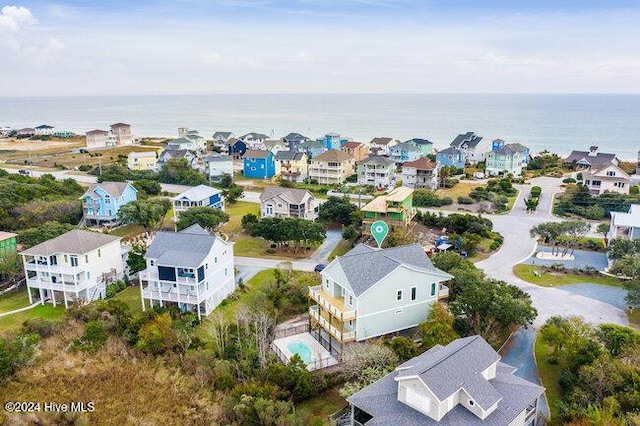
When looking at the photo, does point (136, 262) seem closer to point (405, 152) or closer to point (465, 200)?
point (465, 200)

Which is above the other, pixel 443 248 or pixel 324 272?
pixel 324 272

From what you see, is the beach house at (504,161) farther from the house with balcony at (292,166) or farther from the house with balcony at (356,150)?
the house with balcony at (292,166)

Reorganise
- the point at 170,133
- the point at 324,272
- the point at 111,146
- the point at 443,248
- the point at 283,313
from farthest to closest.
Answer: the point at 170,133 < the point at 111,146 < the point at 443,248 < the point at 283,313 < the point at 324,272

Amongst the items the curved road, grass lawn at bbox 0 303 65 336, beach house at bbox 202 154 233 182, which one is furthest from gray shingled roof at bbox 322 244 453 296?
beach house at bbox 202 154 233 182

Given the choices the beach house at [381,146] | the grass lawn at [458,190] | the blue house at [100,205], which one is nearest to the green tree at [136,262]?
the blue house at [100,205]

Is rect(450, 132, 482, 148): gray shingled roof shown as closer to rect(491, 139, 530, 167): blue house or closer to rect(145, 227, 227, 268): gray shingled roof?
rect(491, 139, 530, 167): blue house

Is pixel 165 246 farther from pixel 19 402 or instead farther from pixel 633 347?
pixel 633 347

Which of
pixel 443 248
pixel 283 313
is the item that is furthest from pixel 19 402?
pixel 443 248
